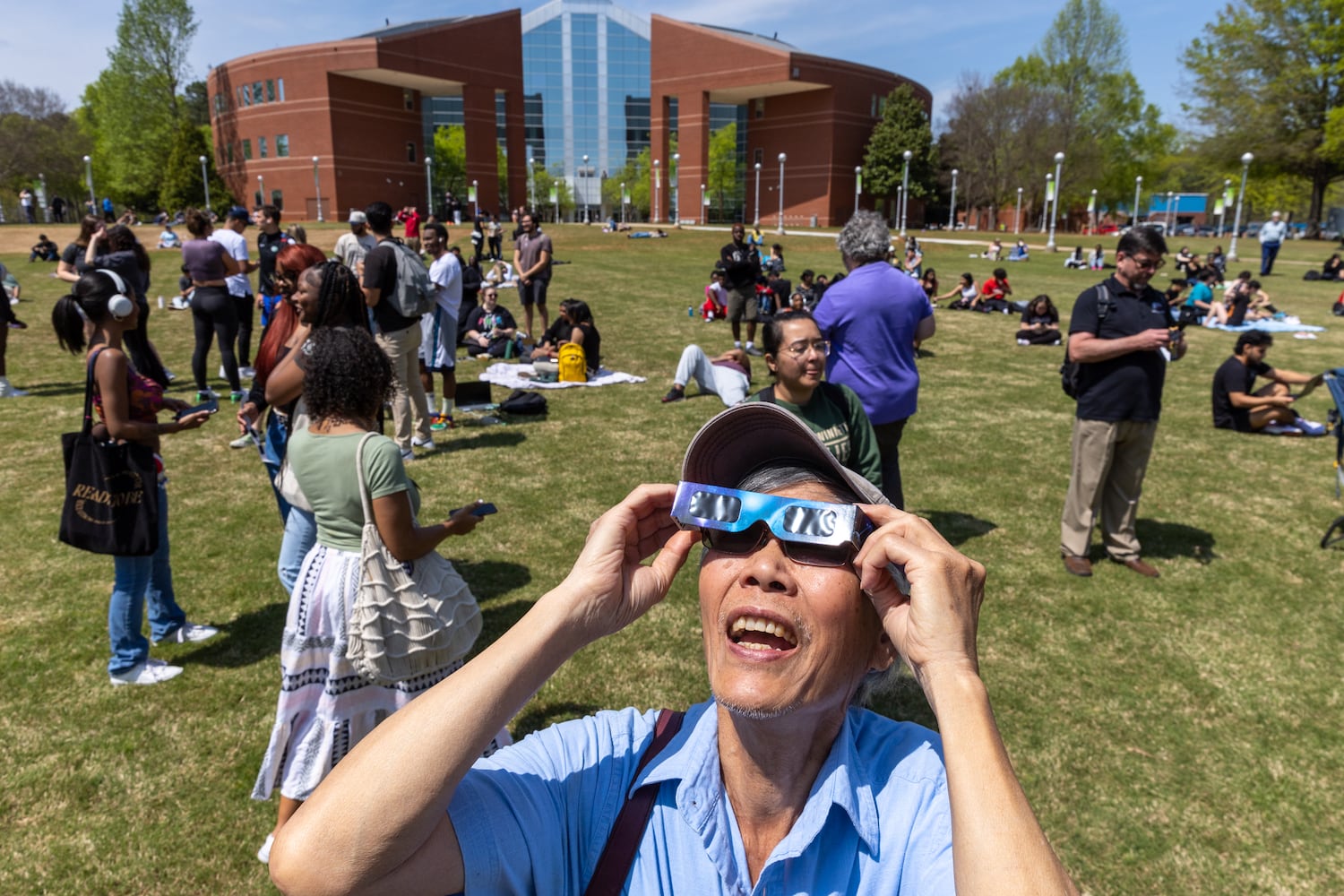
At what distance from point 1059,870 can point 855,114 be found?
75.0 m

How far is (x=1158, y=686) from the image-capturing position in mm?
4465

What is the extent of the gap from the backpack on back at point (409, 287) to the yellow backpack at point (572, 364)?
4.41m

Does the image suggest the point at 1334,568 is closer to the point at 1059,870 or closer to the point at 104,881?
the point at 1059,870

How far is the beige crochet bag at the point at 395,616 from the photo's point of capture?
9.91 ft

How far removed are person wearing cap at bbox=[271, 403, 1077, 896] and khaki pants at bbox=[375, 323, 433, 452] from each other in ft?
20.3

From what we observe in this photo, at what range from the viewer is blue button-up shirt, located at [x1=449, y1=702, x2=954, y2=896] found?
57.9 inches

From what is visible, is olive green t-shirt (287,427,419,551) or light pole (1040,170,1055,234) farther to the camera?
light pole (1040,170,1055,234)

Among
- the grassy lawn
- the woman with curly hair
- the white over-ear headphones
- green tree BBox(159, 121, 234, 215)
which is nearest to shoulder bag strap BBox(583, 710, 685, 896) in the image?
the woman with curly hair

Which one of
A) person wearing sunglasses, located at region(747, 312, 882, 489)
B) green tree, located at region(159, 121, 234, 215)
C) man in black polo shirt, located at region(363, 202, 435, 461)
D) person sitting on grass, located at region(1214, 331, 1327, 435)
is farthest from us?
green tree, located at region(159, 121, 234, 215)

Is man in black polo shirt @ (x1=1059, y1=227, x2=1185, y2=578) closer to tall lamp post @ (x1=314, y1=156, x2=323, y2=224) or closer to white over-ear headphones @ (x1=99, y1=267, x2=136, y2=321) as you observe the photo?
white over-ear headphones @ (x1=99, y1=267, x2=136, y2=321)

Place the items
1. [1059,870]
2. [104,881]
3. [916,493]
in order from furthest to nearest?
[916,493]
[104,881]
[1059,870]

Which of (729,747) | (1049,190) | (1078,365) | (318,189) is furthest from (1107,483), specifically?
(318,189)

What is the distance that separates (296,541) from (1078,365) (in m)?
5.00

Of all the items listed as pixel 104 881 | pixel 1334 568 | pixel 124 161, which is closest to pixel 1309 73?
pixel 1334 568
